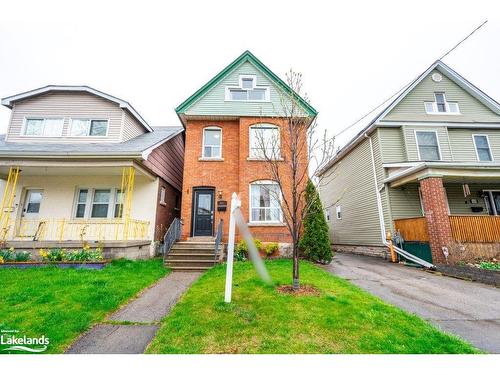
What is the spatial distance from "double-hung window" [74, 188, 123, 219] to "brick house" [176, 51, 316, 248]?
3.30m

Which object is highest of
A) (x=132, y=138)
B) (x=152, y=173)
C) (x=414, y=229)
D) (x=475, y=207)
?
(x=132, y=138)

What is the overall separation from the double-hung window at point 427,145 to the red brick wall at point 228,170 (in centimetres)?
727

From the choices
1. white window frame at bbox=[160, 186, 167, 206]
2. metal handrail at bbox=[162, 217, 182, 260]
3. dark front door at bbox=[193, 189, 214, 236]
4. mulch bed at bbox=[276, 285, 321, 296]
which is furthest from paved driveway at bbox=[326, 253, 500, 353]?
white window frame at bbox=[160, 186, 167, 206]

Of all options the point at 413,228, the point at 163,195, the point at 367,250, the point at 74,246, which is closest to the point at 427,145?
the point at 413,228

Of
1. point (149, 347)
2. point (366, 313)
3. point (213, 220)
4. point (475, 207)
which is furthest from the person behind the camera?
point (475, 207)

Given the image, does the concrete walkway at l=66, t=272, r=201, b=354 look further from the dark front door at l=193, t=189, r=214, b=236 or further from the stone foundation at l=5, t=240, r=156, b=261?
the dark front door at l=193, t=189, r=214, b=236

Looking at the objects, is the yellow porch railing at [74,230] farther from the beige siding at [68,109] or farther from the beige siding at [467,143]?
the beige siding at [467,143]

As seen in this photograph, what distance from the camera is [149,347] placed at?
3.02 m

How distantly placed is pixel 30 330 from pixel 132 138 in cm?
1061

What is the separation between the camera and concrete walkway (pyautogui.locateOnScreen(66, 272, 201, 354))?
3160mm

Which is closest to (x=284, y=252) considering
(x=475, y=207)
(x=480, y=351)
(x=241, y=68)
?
(x=480, y=351)

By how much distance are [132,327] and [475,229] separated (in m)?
12.0

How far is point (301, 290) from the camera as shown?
5.16 meters

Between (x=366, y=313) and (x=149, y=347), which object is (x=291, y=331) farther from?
(x=149, y=347)
